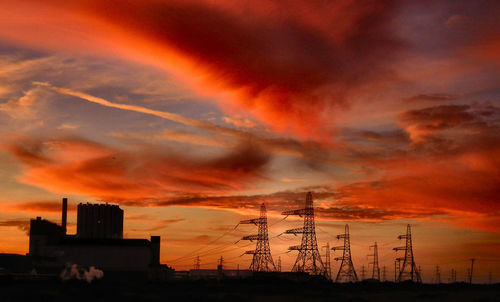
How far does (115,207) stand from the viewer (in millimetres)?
175000

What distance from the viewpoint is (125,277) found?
12638 cm

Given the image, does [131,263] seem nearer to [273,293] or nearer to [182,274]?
[182,274]

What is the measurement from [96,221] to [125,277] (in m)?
49.6

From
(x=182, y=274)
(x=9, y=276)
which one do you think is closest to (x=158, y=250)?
(x=182, y=274)

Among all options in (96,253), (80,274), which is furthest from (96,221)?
(80,274)

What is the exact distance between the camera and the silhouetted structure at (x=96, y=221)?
17138cm

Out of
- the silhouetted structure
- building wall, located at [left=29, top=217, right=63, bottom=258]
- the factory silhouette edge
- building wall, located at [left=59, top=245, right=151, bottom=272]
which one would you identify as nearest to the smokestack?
the factory silhouette edge

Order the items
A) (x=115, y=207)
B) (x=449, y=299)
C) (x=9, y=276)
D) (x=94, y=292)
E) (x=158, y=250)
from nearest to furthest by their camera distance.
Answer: (x=94, y=292) < (x=449, y=299) < (x=9, y=276) < (x=158, y=250) < (x=115, y=207)

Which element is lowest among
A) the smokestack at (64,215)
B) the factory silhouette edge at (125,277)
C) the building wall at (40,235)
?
the factory silhouette edge at (125,277)

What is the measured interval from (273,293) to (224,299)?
16.7 m

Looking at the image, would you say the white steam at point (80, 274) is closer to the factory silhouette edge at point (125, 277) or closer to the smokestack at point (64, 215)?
the factory silhouette edge at point (125, 277)

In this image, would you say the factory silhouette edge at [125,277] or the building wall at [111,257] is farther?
the building wall at [111,257]

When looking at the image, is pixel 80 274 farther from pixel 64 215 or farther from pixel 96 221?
pixel 96 221

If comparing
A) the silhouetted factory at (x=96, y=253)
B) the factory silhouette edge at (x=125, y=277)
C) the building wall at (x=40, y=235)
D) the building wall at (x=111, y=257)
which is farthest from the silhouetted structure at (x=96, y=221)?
the building wall at (x=111, y=257)
